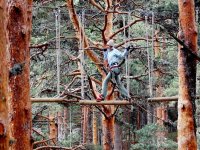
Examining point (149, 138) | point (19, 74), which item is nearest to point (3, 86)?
point (19, 74)

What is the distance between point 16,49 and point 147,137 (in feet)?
30.0

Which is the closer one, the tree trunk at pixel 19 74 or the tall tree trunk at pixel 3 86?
the tall tree trunk at pixel 3 86

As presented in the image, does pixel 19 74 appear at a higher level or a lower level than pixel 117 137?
higher

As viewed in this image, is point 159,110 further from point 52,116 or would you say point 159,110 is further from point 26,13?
point 26,13

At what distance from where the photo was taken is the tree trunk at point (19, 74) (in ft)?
12.1

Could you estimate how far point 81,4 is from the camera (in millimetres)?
10586

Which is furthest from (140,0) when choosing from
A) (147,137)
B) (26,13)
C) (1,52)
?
(1,52)

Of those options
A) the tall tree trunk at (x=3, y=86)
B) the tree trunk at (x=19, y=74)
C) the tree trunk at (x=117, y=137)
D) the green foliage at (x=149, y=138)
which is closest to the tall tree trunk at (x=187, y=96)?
the tree trunk at (x=19, y=74)

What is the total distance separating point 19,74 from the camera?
12.2 feet

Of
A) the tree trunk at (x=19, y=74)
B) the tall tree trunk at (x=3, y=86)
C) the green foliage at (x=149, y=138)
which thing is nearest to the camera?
the tall tree trunk at (x=3, y=86)

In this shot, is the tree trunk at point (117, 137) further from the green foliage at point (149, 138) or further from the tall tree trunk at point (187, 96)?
the tall tree trunk at point (187, 96)

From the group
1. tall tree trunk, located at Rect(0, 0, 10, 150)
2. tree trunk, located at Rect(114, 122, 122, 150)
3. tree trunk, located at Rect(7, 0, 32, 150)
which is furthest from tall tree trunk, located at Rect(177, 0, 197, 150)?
tree trunk, located at Rect(114, 122, 122, 150)

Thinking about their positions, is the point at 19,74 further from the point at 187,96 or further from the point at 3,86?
the point at 3,86

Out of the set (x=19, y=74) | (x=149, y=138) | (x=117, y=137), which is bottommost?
(x=117, y=137)
